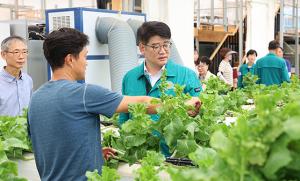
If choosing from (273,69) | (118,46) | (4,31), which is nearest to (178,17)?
(273,69)

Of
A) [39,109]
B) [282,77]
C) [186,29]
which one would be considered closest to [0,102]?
[39,109]

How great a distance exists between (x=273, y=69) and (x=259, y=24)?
4.73 meters

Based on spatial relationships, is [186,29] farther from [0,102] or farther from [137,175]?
[137,175]

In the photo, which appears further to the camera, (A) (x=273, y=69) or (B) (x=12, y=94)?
(A) (x=273, y=69)

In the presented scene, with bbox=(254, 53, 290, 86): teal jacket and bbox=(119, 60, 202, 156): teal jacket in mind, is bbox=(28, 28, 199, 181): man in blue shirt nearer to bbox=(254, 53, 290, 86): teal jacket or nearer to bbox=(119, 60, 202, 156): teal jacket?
bbox=(119, 60, 202, 156): teal jacket

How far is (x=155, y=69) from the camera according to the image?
2.55 metres

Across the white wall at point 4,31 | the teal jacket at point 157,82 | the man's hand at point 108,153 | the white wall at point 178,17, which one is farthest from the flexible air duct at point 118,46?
the man's hand at point 108,153

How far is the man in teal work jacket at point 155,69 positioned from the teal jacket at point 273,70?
10.9ft

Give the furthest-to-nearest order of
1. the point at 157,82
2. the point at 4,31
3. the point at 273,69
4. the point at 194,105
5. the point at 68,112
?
the point at 273,69 → the point at 4,31 → the point at 157,82 → the point at 194,105 → the point at 68,112

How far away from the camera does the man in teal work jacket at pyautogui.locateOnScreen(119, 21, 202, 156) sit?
247cm

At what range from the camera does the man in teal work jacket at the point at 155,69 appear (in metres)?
2.47

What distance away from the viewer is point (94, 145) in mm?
1816

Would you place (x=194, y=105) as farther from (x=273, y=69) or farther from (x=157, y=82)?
(x=273, y=69)

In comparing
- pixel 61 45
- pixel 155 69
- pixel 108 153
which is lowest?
pixel 108 153
